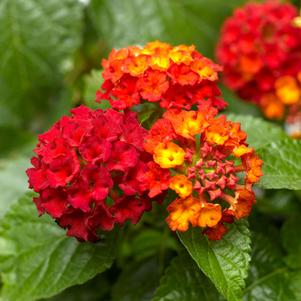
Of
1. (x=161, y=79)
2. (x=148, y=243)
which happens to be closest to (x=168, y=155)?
(x=161, y=79)

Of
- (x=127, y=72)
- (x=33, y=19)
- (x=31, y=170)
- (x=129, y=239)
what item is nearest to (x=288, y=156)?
(x=127, y=72)

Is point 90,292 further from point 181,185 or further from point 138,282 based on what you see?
point 181,185

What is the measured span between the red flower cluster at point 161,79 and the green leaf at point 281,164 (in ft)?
0.43

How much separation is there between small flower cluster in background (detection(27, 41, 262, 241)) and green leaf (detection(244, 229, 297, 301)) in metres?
0.26

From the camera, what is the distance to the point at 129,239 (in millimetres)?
1678

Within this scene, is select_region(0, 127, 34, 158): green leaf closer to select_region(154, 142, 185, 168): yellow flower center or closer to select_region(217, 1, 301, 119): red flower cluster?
select_region(217, 1, 301, 119): red flower cluster

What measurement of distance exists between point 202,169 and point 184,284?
0.26 m

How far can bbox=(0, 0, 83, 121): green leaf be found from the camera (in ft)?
6.14

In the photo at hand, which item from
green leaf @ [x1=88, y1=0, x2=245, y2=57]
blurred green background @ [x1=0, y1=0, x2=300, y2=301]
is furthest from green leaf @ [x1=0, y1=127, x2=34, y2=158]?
green leaf @ [x1=88, y1=0, x2=245, y2=57]

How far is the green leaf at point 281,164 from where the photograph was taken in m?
1.15

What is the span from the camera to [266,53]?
1.69 meters

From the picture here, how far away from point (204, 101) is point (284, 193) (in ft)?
1.90

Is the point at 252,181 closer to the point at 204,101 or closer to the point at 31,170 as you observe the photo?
the point at 204,101

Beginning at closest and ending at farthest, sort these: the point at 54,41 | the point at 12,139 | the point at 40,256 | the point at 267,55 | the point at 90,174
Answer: the point at 90,174 < the point at 40,256 < the point at 267,55 < the point at 54,41 < the point at 12,139
